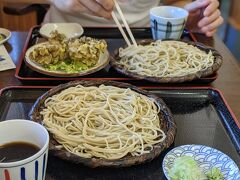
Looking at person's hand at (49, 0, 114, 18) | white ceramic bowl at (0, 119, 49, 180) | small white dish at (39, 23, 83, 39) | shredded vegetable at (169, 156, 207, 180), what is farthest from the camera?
small white dish at (39, 23, 83, 39)

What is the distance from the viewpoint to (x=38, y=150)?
2.50ft

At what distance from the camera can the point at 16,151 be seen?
2.49 feet

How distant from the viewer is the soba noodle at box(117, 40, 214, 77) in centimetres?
130

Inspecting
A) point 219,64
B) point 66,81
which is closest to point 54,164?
point 66,81

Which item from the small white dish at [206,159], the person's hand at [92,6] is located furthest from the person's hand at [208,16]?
the small white dish at [206,159]

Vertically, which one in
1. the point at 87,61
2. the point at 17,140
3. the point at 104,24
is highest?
the point at 17,140

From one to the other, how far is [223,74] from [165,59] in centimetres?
22

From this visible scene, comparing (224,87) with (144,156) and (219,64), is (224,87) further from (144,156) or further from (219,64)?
(144,156)

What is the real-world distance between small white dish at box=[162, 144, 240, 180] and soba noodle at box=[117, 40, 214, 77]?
1.31 feet

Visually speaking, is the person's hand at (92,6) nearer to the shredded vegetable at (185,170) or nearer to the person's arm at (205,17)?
the person's arm at (205,17)

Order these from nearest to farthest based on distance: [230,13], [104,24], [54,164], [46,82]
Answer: [54,164] < [46,82] < [104,24] < [230,13]

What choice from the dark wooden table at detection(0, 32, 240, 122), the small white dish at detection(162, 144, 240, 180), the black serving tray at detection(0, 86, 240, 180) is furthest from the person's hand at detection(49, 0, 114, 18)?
the small white dish at detection(162, 144, 240, 180)

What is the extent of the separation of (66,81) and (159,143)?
0.47 metres

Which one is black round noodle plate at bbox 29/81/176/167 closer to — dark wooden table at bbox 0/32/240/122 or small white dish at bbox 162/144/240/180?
small white dish at bbox 162/144/240/180
